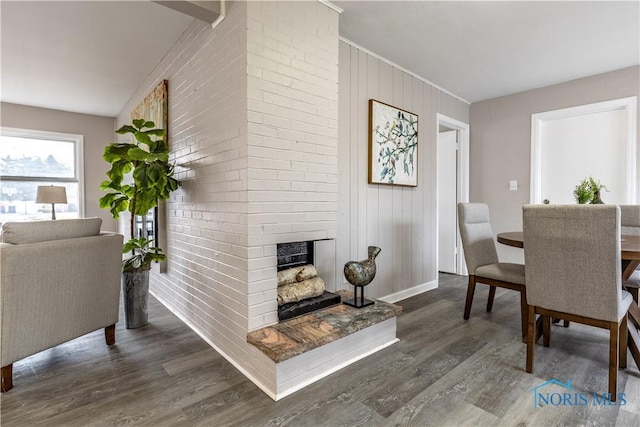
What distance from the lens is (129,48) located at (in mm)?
2918

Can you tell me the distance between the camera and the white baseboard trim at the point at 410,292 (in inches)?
123

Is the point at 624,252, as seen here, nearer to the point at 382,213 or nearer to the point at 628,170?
the point at 382,213

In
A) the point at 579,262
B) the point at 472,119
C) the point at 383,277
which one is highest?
the point at 472,119

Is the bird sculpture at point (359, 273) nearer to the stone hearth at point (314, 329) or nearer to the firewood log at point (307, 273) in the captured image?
the stone hearth at point (314, 329)

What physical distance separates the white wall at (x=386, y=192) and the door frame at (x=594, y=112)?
3.39 feet

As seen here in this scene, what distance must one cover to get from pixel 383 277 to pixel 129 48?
328 cm

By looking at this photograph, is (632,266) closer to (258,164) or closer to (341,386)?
(341,386)

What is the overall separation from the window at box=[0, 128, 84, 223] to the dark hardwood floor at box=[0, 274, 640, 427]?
357 cm

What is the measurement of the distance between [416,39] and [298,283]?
2282 millimetres

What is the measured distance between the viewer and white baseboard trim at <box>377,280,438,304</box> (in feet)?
10.3

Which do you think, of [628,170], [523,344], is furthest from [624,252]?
[628,170]

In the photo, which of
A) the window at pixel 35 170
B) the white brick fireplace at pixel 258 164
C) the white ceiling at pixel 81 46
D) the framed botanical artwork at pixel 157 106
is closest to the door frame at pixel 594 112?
the white brick fireplace at pixel 258 164

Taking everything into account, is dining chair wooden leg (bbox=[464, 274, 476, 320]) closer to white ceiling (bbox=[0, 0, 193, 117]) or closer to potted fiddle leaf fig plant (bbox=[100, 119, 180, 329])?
potted fiddle leaf fig plant (bbox=[100, 119, 180, 329])

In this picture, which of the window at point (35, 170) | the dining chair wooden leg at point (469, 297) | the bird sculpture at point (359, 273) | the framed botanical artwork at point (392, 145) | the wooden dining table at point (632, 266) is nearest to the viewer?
the wooden dining table at point (632, 266)
